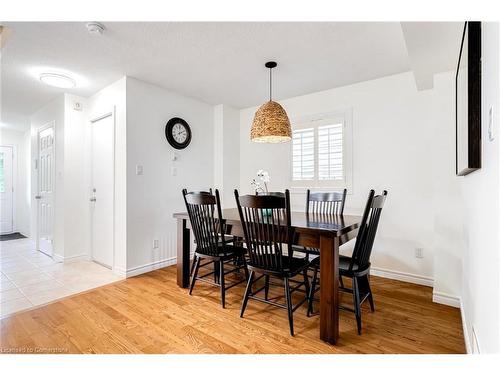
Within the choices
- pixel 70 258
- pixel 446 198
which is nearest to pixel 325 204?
pixel 446 198

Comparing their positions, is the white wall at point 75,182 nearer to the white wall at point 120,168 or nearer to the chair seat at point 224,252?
the white wall at point 120,168

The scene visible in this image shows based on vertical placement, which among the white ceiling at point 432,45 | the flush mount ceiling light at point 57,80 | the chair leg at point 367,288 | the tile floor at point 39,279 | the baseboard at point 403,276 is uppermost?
the flush mount ceiling light at point 57,80

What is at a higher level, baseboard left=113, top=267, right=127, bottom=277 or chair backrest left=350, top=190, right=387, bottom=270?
chair backrest left=350, top=190, right=387, bottom=270

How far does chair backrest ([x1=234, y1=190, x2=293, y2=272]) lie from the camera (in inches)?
73.1

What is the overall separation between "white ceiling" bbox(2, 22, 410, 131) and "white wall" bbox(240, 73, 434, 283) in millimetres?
234

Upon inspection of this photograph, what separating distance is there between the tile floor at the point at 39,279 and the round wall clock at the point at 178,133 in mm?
1851

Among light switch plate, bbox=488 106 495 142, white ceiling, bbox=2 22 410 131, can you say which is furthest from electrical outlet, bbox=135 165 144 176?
light switch plate, bbox=488 106 495 142

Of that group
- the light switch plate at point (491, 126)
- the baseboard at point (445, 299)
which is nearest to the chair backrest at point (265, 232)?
the light switch plate at point (491, 126)

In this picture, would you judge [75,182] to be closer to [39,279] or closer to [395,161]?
[39,279]

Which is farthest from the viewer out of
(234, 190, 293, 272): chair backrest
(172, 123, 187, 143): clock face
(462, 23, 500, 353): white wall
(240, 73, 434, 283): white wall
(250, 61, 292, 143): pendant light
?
(172, 123, 187, 143): clock face

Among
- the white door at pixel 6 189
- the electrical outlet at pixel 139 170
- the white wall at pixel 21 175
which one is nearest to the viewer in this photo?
the electrical outlet at pixel 139 170

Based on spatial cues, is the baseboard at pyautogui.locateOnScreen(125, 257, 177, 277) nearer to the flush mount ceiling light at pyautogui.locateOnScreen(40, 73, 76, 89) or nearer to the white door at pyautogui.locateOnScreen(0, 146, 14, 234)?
the flush mount ceiling light at pyautogui.locateOnScreen(40, 73, 76, 89)

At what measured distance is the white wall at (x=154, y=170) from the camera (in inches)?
124
